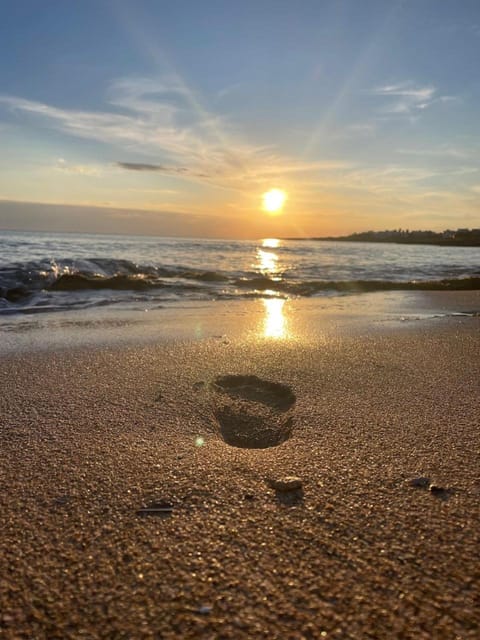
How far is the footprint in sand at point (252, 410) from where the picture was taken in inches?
72.3

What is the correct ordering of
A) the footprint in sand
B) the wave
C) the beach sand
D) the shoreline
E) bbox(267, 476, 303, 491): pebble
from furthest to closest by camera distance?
the wave → the shoreline → the footprint in sand → bbox(267, 476, 303, 491): pebble → the beach sand

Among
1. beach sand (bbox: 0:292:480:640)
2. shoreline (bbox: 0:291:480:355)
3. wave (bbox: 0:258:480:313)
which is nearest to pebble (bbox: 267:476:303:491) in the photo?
beach sand (bbox: 0:292:480:640)

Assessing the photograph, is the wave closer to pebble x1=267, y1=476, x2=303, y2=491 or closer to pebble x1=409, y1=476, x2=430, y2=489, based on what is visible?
pebble x1=267, y1=476, x2=303, y2=491

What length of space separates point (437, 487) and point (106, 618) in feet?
3.25

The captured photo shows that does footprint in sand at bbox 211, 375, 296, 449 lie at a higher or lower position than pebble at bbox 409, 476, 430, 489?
lower

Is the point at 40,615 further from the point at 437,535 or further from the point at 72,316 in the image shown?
the point at 72,316

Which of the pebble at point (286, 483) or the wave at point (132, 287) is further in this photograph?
the wave at point (132, 287)

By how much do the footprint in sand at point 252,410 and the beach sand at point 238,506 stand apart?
13mm

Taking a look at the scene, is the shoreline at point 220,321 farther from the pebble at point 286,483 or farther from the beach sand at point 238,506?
the pebble at point 286,483

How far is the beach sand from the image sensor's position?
3.03 ft

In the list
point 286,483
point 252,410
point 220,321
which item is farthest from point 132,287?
point 286,483

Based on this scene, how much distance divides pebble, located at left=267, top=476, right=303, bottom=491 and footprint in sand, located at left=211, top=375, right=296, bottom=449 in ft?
1.14

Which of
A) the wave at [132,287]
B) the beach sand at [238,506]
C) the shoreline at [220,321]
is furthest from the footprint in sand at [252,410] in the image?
the wave at [132,287]

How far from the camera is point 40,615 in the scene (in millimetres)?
924
